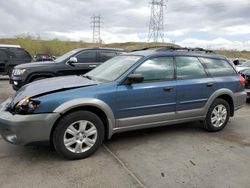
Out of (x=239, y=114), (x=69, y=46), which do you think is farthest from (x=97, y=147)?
(x=69, y=46)

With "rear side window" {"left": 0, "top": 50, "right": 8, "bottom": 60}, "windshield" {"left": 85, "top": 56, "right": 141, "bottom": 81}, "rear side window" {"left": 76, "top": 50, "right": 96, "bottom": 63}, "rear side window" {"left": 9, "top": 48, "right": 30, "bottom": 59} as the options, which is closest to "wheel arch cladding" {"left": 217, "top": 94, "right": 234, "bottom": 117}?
"windshield" {"left": 85, "top": 56, "right": 141, "bottom": 81}

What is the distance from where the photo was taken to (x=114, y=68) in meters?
5.16

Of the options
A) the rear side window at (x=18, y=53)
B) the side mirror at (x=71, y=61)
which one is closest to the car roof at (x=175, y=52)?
the side mirror at (x=71, y=61)

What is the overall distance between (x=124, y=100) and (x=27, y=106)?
1.46 metres

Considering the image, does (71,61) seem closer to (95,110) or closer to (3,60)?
(95,110)

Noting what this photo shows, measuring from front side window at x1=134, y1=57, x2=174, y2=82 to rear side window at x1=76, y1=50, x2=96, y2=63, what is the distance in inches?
190

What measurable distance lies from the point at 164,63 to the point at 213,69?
1213mm

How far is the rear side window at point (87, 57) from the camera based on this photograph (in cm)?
953

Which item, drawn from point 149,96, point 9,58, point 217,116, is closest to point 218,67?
point 217,116

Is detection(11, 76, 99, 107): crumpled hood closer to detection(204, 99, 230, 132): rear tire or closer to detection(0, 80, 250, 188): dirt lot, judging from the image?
detection(0, 80, 250, 188): dirt lot

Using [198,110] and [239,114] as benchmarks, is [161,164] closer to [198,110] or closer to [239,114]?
[198,110]

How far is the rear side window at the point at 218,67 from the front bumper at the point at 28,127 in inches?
126

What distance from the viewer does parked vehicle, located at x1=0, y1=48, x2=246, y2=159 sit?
13.1 feet

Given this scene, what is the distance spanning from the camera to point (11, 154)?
442cm
